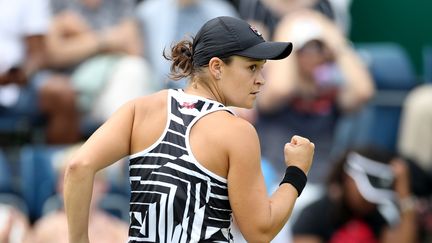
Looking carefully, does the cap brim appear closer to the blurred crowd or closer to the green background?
the blurred crowd

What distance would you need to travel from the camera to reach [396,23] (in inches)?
366

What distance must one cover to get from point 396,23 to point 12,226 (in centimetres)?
414

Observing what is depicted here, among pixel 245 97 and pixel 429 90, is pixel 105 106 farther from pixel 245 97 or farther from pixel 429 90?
pixel 245 97

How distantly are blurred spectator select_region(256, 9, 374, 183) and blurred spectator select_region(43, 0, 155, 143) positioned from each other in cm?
91

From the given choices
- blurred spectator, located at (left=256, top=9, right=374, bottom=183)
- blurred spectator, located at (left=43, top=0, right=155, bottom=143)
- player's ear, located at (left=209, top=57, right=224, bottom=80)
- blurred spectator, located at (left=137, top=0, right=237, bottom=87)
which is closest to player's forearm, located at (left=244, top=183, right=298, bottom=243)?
player's ear, located at (left=209, top=57, right=224, bottom=80)

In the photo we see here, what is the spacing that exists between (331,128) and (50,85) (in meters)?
2.03

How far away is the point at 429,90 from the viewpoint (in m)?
8.08

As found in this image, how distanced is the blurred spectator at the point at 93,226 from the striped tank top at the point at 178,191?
2.92 m

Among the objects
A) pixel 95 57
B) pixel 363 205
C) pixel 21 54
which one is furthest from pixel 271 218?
pixel 21 54

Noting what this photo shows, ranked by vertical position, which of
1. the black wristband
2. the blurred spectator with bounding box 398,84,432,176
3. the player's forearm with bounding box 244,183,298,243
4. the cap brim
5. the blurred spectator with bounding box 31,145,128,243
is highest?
the cap brim

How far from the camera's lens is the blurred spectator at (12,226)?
21.1ft

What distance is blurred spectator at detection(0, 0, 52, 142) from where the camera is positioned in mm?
7574

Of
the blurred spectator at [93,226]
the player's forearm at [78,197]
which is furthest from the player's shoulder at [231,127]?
the blurred spectator at [93,226]

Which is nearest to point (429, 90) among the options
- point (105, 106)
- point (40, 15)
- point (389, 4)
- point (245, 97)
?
point (389, 4)
